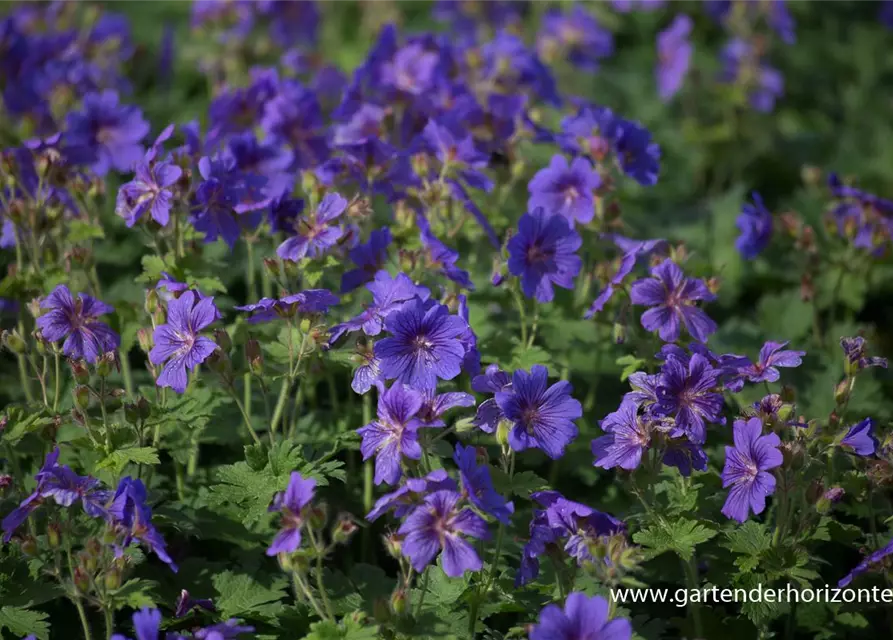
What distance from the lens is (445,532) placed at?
8.07ft

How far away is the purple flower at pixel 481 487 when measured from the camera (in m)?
2.47

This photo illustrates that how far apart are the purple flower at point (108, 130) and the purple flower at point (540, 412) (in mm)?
1987

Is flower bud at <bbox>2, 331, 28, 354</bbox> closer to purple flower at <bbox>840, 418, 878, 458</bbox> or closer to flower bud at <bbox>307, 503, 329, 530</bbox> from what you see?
flower bud at <bbox>307, 503, 329, 530</bbox>

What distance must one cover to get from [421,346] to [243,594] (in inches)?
35.8

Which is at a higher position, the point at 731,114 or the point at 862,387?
the point at 731,114

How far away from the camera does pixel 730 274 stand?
4.75 meters

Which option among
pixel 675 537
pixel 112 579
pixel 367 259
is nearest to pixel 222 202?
pixel 367 259

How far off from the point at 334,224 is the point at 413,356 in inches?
25.6

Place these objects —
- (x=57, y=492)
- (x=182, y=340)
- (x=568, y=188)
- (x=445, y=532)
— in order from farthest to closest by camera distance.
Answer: (x=568, y=188)
(x=182, y=340)
(x=57, y=492)
(x=445, y=532)

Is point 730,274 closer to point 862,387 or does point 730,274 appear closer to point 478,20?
point 862,387

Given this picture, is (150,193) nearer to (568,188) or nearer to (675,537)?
(568,188)

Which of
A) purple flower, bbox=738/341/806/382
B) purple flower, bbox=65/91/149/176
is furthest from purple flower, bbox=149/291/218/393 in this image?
purple flower, bbox=738/341/806/382

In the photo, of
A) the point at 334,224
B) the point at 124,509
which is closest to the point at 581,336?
the point at 334,224

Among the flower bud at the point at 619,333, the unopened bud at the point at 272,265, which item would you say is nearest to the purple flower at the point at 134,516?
the unopened bud at the point at 272,265
